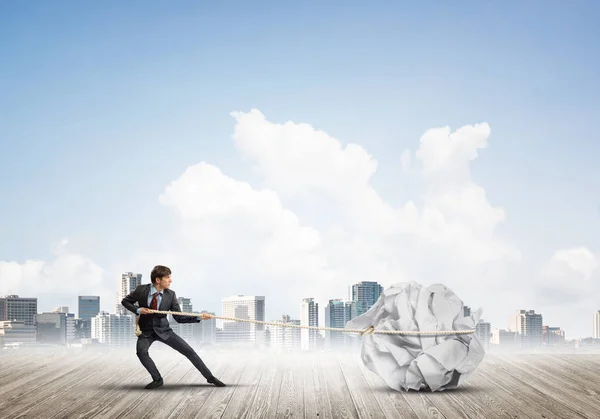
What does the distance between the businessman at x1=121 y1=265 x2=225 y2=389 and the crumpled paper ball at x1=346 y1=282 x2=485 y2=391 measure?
1339 millimetres

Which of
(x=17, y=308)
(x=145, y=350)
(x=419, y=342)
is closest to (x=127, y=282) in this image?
(x=17, y=308)

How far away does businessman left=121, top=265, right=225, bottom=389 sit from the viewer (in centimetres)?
599

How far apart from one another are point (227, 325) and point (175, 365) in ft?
22.4

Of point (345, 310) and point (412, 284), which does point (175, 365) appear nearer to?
point (412, 284)

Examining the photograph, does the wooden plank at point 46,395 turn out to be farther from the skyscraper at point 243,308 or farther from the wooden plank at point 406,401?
the skyscraper at point 243,308

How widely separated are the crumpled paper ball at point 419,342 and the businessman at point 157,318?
134 centimetres

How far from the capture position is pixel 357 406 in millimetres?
5152

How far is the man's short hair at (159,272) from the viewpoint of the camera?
5977 mm

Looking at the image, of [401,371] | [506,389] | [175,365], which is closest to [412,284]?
[401,371]

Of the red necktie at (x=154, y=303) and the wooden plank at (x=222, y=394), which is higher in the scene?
the red necktie at (x=154, y=303)

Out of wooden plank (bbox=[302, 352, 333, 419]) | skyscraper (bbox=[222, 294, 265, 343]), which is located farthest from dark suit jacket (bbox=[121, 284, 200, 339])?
skyscraper (bbox=[222, 294, 265, 343])

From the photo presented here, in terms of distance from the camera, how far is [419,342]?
5809 millimetres

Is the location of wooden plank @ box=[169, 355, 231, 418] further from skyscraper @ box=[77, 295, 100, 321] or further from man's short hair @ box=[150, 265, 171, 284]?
skyscraper @ box=[77, 295, 100, 321]

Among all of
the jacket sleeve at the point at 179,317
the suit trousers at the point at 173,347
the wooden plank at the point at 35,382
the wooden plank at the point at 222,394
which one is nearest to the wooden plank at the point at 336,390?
the wooden plank at the point at 222,394
